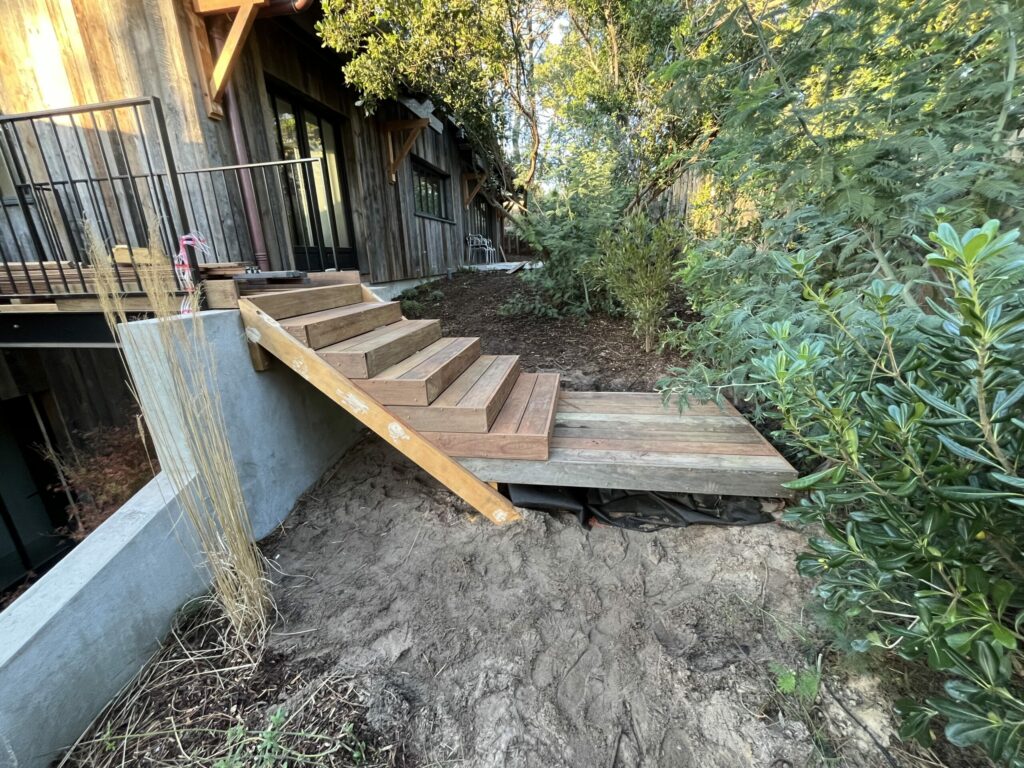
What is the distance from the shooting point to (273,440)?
83.7 inches

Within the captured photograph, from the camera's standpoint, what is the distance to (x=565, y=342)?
12.6 feet

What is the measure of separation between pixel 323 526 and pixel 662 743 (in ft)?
5.28

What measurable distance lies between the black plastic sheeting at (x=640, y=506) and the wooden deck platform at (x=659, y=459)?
0.36 ft

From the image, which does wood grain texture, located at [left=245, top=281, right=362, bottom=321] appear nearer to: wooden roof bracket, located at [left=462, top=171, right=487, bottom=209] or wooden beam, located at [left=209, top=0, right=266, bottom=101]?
wooden beam, located at [left=209, top=0, right=266, bottom=101]

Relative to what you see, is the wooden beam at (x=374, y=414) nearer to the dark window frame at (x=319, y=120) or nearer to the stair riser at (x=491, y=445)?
the stair riser at (x=491, y=445)

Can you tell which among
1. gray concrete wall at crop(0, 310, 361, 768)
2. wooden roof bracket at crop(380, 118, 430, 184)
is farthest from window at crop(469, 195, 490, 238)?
gray concrete wall at crop(0, 310, 361, 768)

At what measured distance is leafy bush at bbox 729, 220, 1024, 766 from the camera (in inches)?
27.0

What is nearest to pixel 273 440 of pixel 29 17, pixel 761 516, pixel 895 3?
pixel 761 516

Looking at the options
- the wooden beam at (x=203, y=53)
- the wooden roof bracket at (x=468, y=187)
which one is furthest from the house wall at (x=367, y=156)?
the wooden roof bracket at (x=468, y=187)

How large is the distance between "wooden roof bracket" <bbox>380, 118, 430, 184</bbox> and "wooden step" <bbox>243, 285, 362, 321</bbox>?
4.01 m

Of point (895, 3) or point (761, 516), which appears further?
point (761, 516)

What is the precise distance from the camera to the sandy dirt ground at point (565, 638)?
A: 1.18 meters

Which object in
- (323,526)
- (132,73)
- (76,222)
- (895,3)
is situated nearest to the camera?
(895,3)

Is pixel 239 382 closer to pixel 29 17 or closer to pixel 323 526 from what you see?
pixel 323 526
